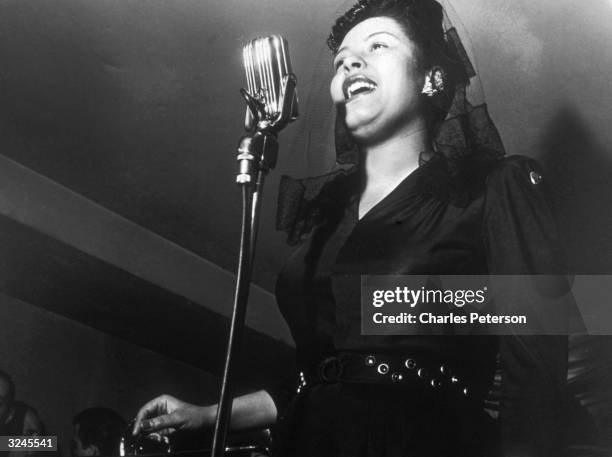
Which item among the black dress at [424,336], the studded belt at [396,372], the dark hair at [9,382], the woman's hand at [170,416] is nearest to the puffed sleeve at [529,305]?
the black dress at [424,336]

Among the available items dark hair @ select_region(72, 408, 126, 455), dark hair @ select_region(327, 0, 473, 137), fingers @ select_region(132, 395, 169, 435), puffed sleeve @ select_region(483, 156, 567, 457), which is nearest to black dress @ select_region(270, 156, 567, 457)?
puffed sleeve @ select_region(483, 156, 567, 457)

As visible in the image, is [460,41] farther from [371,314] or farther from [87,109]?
[87,109]

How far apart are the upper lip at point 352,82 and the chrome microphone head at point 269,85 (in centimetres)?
15

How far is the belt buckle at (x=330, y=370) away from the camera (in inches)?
62.9

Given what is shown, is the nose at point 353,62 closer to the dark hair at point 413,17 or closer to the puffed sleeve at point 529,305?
the dark hair at point 413,17

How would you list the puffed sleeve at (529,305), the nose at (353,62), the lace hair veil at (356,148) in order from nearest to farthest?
1. the puffed sleeve at (529,305)
2. the lace hair veil at (356,148)
3. the nose at (353,62)

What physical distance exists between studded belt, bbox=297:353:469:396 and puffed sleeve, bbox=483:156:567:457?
11 centimetres

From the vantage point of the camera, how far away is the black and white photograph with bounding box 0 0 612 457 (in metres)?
1.57

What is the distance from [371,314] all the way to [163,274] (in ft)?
1.74

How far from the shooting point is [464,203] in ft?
5.56

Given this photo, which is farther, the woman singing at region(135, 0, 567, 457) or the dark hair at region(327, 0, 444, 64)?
the dark hair at region(327, 0, 444, 64)

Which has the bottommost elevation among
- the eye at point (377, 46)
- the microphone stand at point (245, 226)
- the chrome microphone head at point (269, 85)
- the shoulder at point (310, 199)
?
the microphone stand at point (245, 226)

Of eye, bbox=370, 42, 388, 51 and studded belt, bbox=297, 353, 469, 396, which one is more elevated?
eye, bbox=370, 42, 388, 51

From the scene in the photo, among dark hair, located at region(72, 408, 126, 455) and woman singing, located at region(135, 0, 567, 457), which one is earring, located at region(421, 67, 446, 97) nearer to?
woman singing, located at region(135, 0, 567, 457)
